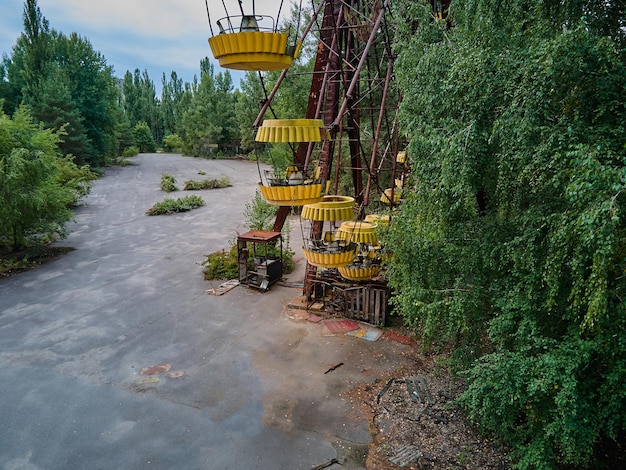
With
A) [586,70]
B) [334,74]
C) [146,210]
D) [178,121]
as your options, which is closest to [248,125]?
[146,210]

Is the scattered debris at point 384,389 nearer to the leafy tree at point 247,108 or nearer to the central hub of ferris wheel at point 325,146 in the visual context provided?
the central hub of ferris wheel at point 325,146

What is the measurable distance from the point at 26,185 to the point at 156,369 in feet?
31.5

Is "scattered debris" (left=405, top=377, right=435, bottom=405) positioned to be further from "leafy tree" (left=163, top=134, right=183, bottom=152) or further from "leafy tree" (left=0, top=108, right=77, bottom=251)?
"leafy tree" (left=163, top=134, right=183, bottom=152)

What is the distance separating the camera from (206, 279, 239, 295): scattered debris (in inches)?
448

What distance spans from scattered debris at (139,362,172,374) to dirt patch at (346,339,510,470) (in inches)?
137

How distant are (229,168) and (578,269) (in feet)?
133

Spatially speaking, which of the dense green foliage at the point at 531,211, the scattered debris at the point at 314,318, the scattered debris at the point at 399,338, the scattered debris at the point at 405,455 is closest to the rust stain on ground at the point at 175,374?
the scattered debris at the point at 314,318

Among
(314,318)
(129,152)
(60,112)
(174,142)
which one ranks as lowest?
(314,318)

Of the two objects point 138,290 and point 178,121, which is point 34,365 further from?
point 178,121

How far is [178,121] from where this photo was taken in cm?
6638

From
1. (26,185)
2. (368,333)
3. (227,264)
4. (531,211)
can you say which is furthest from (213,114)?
(531,211)

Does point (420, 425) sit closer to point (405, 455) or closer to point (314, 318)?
point (405, 455)

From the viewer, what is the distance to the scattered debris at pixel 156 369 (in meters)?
7.54

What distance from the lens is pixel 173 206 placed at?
22.4 metres
